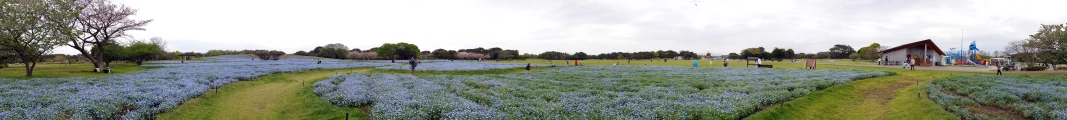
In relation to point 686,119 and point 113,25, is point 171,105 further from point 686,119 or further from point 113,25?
point 113,25

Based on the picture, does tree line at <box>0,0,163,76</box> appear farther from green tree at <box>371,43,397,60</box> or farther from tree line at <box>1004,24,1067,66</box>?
green tree at <box>371,43,397,60</box>

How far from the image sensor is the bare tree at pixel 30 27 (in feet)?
89.2

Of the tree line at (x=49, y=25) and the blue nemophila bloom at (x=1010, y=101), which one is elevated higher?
the tree line at (x=49, y=25)

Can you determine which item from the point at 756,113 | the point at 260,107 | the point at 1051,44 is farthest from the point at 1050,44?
the point at 260,107

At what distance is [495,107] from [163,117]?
1039 cm

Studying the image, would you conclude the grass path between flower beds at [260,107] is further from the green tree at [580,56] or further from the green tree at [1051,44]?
the green tree at [580,56]

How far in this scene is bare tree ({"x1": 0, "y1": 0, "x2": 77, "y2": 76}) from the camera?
89.2ft

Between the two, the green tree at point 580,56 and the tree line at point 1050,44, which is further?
the green tree at point 580,56

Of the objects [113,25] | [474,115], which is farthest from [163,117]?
[113,25]

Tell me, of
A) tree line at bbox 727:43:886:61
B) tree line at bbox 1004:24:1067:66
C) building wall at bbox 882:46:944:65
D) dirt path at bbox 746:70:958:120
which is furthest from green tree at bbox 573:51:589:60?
dirt path at bbox 746:70:958:120

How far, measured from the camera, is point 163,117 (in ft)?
46.6

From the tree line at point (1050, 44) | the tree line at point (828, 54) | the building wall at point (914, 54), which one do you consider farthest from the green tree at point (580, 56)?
the tree line at point (1050, 44)

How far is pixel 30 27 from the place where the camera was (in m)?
29.4

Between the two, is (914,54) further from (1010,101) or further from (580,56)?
(580,56)
